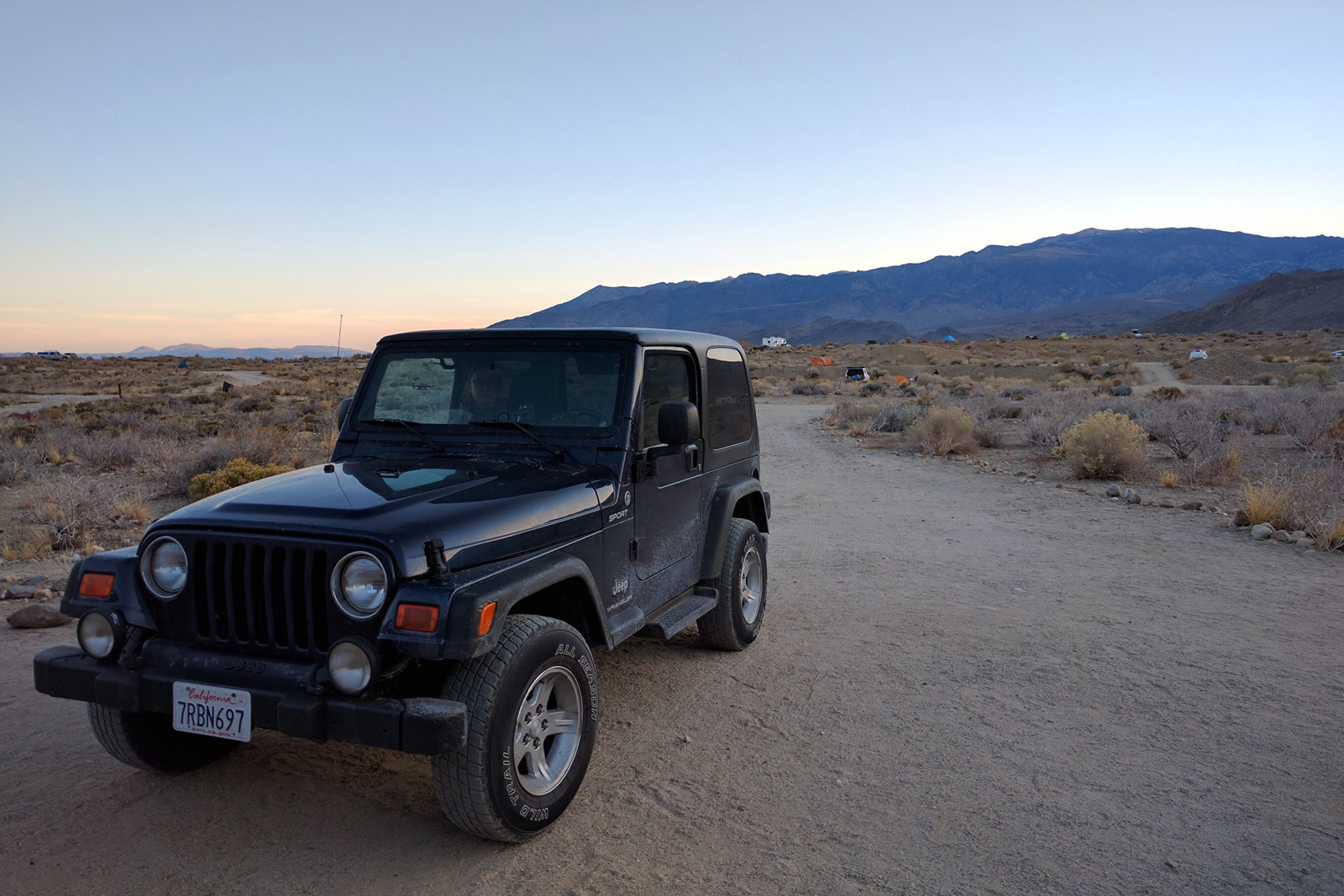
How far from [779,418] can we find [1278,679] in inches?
821

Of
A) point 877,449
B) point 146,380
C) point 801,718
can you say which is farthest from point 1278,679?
point 146,380

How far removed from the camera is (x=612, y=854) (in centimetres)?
328

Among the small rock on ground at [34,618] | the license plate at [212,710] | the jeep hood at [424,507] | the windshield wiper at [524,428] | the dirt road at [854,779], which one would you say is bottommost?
the dirt road at [854,779]

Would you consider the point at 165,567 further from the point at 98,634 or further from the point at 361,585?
the point at 361,585

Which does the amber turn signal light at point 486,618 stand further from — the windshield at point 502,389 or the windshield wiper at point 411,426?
the windshield wiper at point 411,426

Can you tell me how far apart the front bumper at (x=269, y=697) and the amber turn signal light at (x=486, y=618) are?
266mm

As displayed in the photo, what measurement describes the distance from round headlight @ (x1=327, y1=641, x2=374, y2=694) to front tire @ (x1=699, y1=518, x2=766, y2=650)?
2685 mm

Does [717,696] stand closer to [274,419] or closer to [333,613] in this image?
[333,613]

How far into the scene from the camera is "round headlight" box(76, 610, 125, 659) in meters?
3.29

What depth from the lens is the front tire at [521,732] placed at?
3.05 meters

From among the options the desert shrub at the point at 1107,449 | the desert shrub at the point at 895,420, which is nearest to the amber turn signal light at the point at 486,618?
the desert shrub at the point at 1107,449

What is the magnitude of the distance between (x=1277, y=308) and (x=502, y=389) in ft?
490

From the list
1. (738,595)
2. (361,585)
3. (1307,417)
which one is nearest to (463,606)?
(361,585)

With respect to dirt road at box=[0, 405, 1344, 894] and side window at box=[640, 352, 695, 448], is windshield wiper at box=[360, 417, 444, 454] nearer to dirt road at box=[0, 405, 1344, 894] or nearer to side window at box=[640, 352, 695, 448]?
side window at box=[640, 352, 695, 448]
